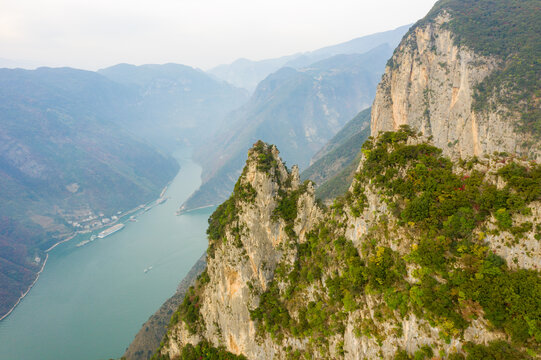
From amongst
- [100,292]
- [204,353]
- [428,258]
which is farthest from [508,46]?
[100,292]

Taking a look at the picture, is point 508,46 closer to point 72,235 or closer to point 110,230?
point 110,230

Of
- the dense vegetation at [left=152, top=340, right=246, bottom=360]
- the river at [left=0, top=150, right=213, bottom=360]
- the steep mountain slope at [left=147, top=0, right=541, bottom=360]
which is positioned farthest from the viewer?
the river at [left=0, top=150, right=213, bottom=360]

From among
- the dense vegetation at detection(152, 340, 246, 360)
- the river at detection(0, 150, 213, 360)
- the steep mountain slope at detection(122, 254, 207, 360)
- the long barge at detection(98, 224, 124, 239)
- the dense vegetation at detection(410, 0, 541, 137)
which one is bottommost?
the river at detection(0, 150, 213, 360)

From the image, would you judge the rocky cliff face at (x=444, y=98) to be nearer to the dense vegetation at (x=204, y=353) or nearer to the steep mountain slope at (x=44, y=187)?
the dense vegetation at (x=204, y=353)

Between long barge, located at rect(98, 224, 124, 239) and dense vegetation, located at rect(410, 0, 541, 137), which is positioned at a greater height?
dense vegetation, located at rect(410, 0, 541, 137)

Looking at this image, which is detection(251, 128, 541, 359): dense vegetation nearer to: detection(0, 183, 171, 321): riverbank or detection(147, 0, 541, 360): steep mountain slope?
detection(147, 0, 541, 360): steep mountain slope

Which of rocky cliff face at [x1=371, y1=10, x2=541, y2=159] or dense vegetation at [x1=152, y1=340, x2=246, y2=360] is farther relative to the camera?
rocky cliff face at [x1=371, y1=10, x2=541, y2=159]

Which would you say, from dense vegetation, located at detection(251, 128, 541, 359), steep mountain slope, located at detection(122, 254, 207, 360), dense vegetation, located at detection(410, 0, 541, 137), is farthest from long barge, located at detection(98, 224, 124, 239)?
dense vegetation, located at detection(410, 0, 541, 137)

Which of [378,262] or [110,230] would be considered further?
[110,230]
